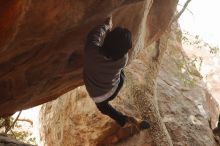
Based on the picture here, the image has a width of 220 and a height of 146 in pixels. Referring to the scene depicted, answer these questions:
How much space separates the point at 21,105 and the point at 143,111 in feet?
10.5

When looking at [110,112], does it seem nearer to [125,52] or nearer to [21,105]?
[125,52]

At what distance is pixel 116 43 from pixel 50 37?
145cm

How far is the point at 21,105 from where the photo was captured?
9500 millimetres

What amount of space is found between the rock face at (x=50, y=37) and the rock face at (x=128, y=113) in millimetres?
2504

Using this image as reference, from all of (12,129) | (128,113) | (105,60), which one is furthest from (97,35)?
(12,129)

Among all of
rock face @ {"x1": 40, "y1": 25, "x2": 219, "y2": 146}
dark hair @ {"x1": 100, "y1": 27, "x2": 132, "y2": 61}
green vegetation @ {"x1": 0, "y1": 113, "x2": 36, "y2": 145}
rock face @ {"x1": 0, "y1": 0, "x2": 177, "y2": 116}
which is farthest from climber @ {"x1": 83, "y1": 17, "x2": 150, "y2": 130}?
green vegetation @ {"x1": 0, "y1": 113, "x2": 36, "y2": 145}

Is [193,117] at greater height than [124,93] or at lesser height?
lesser

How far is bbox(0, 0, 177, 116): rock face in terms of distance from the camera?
5740 mm

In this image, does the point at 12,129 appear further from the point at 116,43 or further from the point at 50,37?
the point at 116,43

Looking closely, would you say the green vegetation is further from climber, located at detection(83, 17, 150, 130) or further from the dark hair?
the dark hair

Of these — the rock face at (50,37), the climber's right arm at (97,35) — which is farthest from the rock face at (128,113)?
the climber's right arm at (97,35)

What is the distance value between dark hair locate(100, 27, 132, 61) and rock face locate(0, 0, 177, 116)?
0.84m

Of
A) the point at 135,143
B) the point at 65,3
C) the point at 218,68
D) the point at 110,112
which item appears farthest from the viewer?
the point at 218,68

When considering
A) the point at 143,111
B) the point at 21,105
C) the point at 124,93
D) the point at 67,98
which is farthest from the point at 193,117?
the point at 21,105
